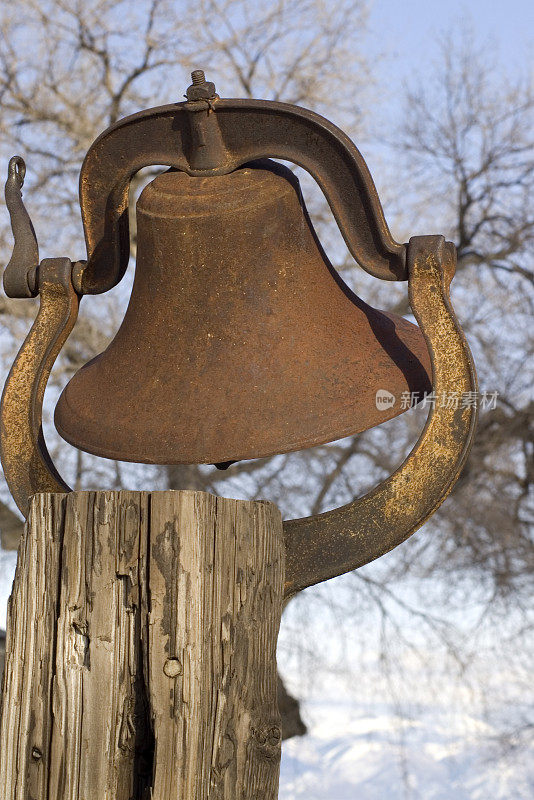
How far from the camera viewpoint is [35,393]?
189cm

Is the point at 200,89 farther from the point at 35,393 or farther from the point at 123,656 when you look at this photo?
the point at 123,656

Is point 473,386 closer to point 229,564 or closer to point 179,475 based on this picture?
point 229,564

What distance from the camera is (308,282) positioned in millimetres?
1885

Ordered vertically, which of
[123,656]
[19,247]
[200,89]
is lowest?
[123,656]

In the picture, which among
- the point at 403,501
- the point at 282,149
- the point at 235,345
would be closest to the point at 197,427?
the point at 235,345

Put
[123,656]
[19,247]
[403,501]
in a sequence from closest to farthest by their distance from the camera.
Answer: [123,656] → [403,501] → [19,247]

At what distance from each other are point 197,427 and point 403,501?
381mm

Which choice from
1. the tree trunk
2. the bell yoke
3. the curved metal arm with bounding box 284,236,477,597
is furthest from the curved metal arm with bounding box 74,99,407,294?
the tree trunk

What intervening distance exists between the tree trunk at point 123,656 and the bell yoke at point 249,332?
0.26 meters

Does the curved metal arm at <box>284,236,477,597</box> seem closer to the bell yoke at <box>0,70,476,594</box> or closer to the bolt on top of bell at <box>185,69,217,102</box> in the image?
the bell yoke at <box>0,70,476,594</box>

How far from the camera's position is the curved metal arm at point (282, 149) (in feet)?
5.90

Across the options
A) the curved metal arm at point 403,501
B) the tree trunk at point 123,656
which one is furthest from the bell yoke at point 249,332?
the tree trunk at point 123,656

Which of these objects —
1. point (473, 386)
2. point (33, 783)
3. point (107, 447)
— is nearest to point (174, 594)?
point (33, 783)

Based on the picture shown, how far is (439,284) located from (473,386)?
8.1 inches
